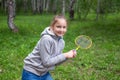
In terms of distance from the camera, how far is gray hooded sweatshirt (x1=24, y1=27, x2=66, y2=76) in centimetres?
393

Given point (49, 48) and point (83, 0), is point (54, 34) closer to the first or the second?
point (49, 48)

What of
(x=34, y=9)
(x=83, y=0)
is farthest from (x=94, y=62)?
(x=34, y=9)

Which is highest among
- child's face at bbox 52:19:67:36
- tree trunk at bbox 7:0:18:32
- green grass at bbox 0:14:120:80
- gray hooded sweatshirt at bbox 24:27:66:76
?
child's face at bbox 52:19:67:36

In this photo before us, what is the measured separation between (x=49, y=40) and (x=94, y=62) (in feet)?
17.0

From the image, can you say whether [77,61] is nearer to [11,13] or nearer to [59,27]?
[59,27]

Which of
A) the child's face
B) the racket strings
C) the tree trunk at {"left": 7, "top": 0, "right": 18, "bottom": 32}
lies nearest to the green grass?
the tree trunk at {"left": 7, "top": 0, "right": 18, "bottom": 32}

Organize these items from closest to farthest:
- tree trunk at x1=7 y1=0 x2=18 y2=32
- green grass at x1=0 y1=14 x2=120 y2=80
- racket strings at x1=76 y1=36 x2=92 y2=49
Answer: racket strings at x1=76 y1=36 x2=92 y2=49 < green grass at x1=0 y1=14 x2=120 y2=80 < tree trunk at x1=7 y1=0 x2=18 y2=32

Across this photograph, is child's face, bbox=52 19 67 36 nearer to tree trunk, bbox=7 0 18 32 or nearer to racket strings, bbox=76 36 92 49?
racket strings, bbox=76 36 92 49

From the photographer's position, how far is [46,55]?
3.93 metres

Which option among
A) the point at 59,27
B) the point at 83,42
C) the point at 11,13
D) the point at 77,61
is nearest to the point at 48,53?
the point at 59,27

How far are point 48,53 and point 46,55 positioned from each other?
0.04 m

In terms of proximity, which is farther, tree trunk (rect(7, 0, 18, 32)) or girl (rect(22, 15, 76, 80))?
tree trunk (rect(7, 0, 18, 32))

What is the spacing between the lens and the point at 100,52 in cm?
1051

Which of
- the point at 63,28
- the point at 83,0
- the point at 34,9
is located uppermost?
the point at 63,28
